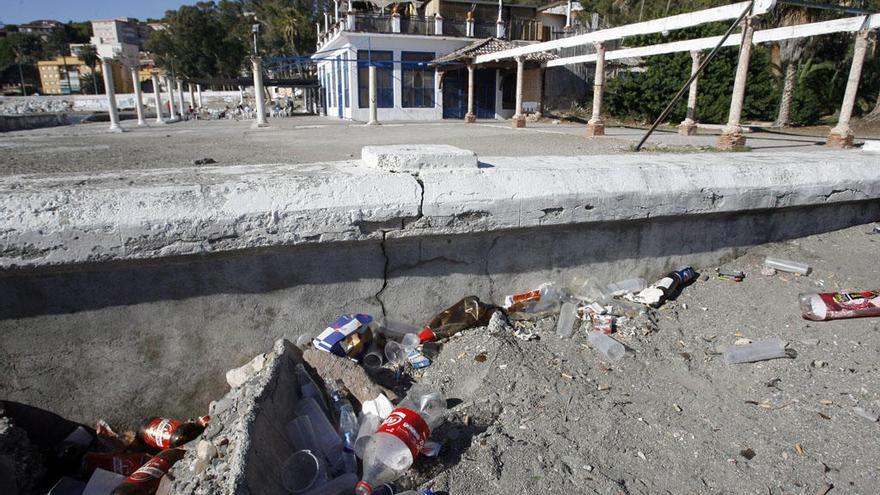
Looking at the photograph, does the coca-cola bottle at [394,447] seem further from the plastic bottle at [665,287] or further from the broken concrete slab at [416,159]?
the plastic bottle at [665,287]

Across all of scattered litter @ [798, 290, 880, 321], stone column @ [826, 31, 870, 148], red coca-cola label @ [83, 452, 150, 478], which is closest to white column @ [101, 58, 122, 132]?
red coca-cola label @ [83, 452, 150, 478]

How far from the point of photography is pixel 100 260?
2.00m

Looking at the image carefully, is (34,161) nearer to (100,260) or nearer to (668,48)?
(100,260)

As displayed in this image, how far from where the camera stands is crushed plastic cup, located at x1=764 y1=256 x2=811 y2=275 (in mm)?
3148

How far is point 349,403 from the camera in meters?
2.21

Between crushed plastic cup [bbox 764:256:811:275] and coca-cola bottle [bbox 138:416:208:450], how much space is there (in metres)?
3.52

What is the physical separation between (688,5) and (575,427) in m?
35.3

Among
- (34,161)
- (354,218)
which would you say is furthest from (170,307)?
(34,161)

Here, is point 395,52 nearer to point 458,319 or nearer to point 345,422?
point 458,319

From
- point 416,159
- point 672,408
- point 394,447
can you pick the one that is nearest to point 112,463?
point 394,447

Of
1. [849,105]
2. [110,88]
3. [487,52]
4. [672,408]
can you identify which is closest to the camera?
[672,408]

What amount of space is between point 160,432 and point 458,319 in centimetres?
154

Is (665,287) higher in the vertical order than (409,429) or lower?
higher

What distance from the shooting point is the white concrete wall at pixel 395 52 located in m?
22.3
